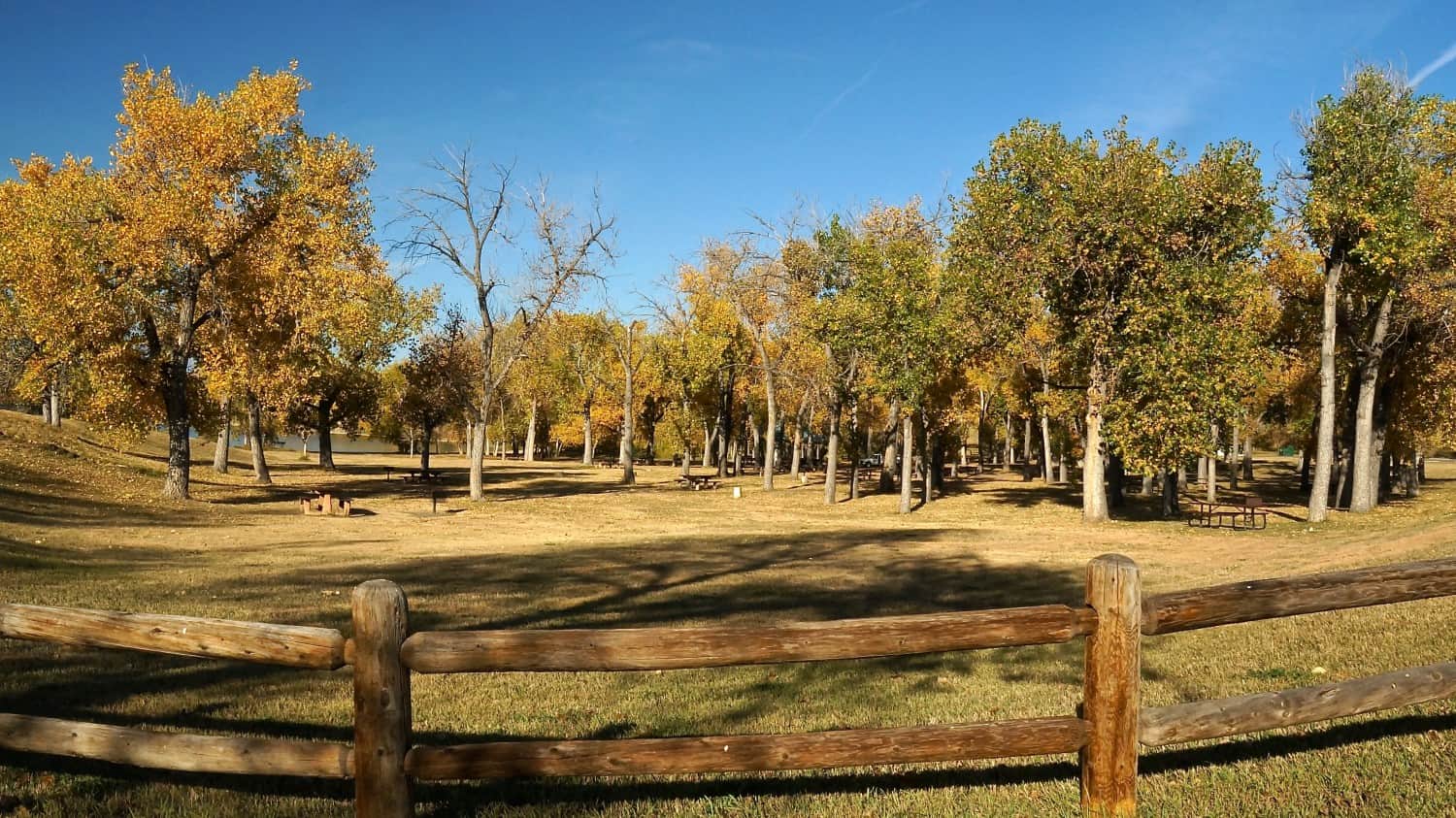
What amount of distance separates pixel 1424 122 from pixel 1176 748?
3319cm

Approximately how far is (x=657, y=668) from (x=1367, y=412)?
3646 centimetres

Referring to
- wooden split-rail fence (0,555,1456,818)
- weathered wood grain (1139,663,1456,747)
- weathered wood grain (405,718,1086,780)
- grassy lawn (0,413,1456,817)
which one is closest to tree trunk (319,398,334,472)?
grassy lawn (0,413,1456,817)

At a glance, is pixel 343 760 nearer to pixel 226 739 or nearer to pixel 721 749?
pixel 226 739

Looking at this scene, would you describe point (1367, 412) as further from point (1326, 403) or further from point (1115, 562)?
point (1115, 562)

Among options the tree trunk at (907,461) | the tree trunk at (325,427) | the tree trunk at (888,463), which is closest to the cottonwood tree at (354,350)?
the tree trunk at (325,427)

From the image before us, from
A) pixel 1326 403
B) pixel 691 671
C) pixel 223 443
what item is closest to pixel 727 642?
pixel 691 671

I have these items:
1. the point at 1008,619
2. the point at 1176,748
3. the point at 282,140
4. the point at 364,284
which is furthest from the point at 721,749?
the point at 282,140

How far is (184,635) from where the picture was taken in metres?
4.64

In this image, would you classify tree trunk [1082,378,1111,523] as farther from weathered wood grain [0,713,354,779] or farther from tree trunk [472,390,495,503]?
weathered wood grain [0,713,354,779]

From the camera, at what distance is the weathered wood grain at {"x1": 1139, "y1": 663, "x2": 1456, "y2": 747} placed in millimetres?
4824

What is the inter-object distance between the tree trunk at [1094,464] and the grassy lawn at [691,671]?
87 cm

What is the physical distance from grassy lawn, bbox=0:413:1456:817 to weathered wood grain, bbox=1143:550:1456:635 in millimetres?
1125

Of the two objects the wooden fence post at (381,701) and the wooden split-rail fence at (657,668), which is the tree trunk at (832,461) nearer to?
the wooden split-rail fence at (657,668)

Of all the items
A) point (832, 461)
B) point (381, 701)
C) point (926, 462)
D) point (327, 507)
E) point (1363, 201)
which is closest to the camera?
point (381, 701)
